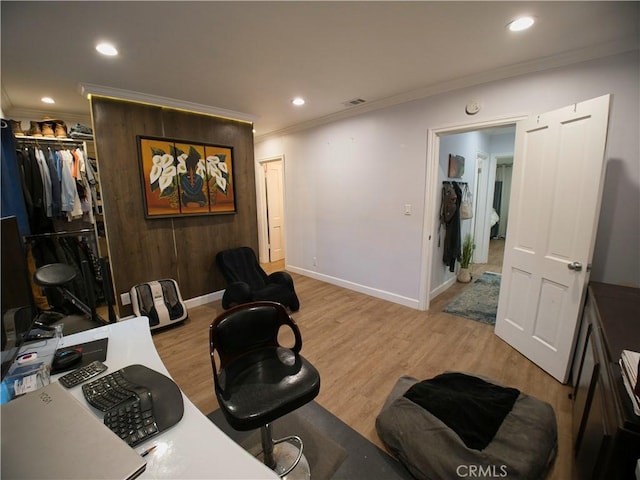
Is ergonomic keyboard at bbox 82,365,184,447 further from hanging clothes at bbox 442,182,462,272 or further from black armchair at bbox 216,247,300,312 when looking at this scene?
hanging clothes at bbox 442,182,462,272

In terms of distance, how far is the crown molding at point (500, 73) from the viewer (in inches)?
80.1

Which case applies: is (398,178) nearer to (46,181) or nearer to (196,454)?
(196,454)

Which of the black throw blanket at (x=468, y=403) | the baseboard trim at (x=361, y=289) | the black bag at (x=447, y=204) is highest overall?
the black bag at (x=447, y=204)

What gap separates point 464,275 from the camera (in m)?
4.34

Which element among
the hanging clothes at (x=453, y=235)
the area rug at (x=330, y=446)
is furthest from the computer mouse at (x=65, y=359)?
the hanging clothes at (x=453, y=235)

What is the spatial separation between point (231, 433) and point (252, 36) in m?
2.61

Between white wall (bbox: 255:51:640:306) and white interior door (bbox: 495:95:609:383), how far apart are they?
33 cm

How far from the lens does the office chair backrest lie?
1.41 meters

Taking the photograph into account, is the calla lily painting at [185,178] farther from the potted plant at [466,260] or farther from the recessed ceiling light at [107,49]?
the potted plant at [466,260]

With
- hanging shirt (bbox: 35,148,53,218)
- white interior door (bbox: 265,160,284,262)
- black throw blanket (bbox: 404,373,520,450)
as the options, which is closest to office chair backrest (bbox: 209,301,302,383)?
black throw blanket (bbox: 404,373,520,450)

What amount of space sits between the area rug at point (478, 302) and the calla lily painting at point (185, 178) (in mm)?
3216

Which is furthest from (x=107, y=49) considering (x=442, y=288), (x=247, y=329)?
(x=442, y=288)

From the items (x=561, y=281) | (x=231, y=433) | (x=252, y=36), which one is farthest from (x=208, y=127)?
(x=561, y=281)

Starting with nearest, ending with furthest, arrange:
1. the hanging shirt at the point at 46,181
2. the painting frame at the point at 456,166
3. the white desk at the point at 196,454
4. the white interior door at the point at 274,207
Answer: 1. the white desk at the point at 196,454
2. the hanging shirt at the point at 46,181
3. the painting frame at the point at 456,166
4. the white interior door at the point at 274,207
